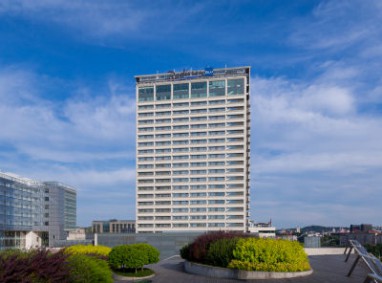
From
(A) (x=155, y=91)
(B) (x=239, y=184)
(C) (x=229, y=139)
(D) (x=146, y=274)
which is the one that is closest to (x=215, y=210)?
(B) (x=239, y=184)

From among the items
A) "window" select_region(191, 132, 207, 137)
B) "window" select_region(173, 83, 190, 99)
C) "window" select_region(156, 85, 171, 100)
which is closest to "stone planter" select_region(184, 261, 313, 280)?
"window" select_region(191, 132, 207, 137)

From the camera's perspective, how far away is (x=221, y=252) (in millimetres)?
22547

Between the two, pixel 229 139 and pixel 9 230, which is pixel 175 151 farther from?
pixel 9 230

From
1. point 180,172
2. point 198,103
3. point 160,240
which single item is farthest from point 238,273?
point 198,103

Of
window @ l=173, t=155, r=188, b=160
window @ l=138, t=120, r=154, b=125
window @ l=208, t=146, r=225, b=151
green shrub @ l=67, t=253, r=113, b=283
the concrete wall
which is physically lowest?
the concrete wall

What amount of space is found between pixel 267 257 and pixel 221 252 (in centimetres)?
299

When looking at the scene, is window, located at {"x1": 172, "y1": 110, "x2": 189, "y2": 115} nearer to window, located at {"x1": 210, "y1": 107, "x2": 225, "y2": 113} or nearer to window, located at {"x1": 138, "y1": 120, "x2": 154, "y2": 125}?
window, located at {"x1": 138, "y1": 120, "x2": 154, "y2": 125}

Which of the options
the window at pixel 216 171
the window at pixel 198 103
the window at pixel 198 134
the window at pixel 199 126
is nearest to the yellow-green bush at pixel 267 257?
the window at pixel 216 171

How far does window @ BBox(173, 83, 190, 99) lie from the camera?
109 m

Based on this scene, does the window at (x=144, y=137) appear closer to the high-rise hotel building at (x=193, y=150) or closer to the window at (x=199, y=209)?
the high-rise hotel building at (x=193, y=150)

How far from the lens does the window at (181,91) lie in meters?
109

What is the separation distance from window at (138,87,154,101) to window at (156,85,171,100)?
→ 67.1 inches

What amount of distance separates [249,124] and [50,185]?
5931 centimetres

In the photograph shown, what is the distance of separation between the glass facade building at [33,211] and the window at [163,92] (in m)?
40.5
